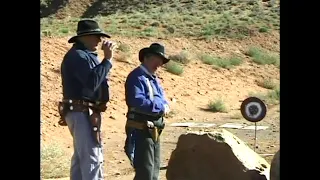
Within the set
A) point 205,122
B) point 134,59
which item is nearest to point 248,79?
point 134,59

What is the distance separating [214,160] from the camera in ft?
23.9

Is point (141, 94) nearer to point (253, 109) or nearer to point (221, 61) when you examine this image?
point (253, 109)

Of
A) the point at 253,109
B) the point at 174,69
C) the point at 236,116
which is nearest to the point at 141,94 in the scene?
the point at 253,109

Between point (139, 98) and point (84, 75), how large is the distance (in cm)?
54

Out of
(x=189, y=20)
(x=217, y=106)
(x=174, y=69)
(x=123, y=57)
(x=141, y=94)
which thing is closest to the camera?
(x=141, y=94)

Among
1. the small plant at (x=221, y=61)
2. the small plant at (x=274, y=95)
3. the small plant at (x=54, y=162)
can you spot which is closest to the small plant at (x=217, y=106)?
the small plant at (x=274, y=95)

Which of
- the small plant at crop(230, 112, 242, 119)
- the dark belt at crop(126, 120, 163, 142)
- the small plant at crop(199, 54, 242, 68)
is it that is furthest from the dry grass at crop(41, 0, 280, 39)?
the dark belt at crop(126, 120, 163, 142)

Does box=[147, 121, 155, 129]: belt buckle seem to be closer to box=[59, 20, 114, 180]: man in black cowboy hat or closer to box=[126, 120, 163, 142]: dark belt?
box=[126, 120, 163, 142]: dark belt

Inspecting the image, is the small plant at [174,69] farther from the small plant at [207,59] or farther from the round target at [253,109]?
the round target at [253,109]

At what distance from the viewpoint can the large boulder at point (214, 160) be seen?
706 cm

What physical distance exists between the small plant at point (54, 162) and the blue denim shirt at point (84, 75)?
12.6 ft

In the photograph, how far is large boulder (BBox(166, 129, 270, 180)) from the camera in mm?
7057
